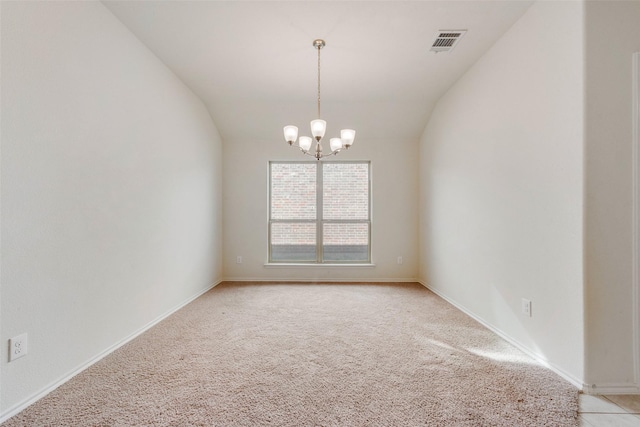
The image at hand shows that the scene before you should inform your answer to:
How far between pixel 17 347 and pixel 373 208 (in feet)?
13.4

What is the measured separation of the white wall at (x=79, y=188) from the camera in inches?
61.2

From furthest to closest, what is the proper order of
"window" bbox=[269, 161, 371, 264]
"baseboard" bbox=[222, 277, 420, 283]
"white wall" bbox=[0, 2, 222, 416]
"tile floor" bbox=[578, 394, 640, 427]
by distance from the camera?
"window" bbox=[269, 161, 371, 264] < "baseboard" bbox=[222, 277, 420, 283] < "white wall" bbox=[0, 2, 222, 416] < "tile floor" bbox=[578, 394, 640, 427]

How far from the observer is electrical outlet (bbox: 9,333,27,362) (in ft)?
5.01

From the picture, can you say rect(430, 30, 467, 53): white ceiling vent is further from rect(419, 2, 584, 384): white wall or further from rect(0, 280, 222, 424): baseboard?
rect(0, 280, 222, 424): baseboard

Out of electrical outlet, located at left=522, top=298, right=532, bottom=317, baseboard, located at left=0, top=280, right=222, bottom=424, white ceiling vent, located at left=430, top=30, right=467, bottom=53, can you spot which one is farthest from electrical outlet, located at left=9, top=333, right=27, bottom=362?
white ceiling vent, located at left=430, top=30, right=467, bottom=53

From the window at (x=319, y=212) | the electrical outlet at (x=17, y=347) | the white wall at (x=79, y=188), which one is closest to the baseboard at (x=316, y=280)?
the window at (x=319, y=212)

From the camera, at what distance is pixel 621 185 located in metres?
1.71

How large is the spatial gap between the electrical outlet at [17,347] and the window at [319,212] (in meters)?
3.32

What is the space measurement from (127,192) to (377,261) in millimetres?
3541

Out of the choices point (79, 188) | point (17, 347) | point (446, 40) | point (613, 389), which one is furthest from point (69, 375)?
point (446, 40)

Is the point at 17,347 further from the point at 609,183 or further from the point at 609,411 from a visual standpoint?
the point at 609,183

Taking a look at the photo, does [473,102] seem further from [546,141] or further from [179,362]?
[179,362]

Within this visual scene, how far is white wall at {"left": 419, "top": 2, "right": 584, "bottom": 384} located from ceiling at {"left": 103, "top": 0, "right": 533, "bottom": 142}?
15.4 inches

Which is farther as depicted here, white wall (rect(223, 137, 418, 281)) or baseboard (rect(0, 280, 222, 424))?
white wall (rect(223, 137, 418, 281))
